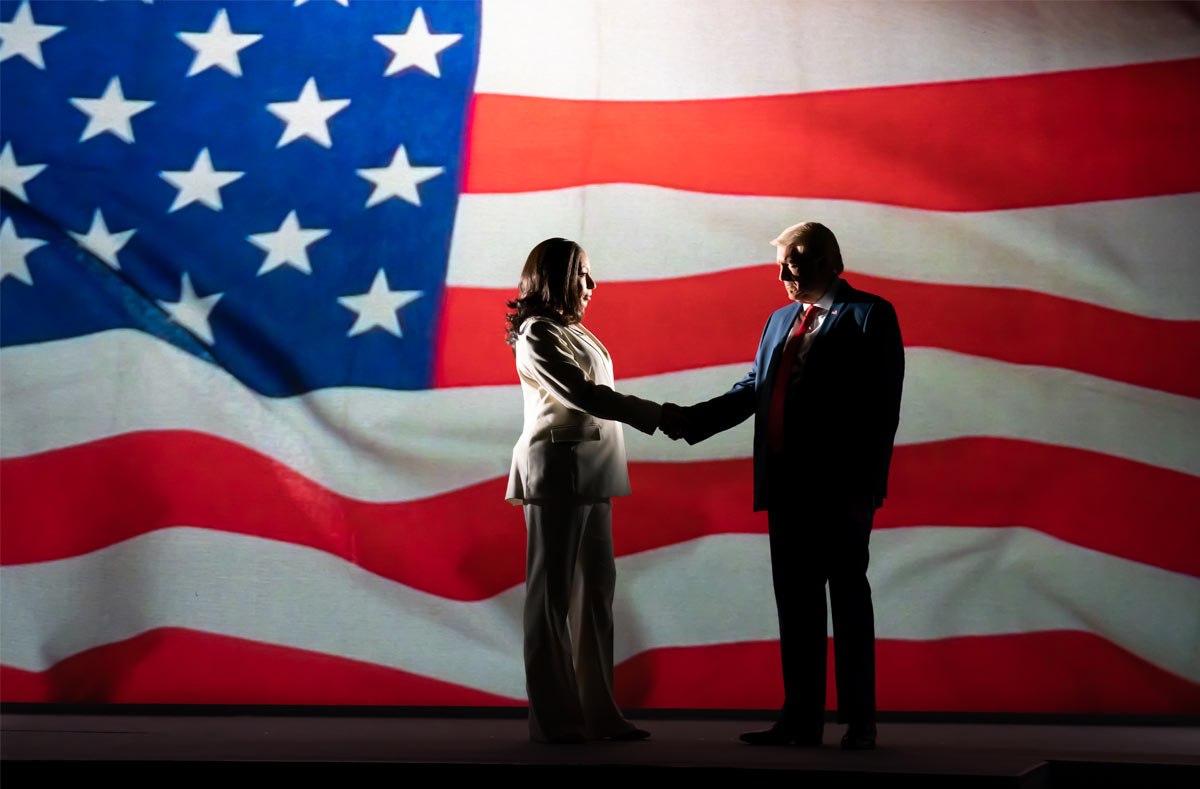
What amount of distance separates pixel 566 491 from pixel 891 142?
60.2 inches

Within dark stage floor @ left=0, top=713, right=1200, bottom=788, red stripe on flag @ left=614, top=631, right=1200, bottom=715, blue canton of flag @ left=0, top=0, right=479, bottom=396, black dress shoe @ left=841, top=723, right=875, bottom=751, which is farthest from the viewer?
blue canton of flag @ left=0, top=0, right=479, bottom=396

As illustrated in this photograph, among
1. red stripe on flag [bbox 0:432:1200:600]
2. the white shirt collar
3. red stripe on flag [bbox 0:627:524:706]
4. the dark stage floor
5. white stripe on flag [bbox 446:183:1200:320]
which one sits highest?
white stripe on flag [bbox 446:183:1200:320]

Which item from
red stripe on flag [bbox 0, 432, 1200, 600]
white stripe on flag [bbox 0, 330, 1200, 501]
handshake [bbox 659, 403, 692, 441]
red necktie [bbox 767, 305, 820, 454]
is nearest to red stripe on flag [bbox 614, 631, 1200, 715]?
red stripe on flag [bbox 0, 432, 1200, 600]

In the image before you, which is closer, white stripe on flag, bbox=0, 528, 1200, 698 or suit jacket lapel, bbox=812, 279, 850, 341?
suit jacket lapel, bbox=812, 279, 850, 341

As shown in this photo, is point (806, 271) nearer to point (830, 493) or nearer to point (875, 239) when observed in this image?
point (830, 493)

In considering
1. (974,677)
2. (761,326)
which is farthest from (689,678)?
(761,326)

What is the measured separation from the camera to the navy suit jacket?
2.21 metres

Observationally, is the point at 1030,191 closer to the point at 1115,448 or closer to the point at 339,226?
the point at 1115,448

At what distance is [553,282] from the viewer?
2.40m

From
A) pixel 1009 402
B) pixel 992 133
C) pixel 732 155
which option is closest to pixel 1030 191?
pixel 992 133

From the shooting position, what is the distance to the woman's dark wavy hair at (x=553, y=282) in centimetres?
240

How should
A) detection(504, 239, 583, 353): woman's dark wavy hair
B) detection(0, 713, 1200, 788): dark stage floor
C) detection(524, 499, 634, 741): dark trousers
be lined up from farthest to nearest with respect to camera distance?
1. detection(504, 239, 583, 353): woman's dark wavy hair
2. detection(524, 499, 634, 741): dark trousers
3. detection(0, 713, 1200, 788): dark stage floor

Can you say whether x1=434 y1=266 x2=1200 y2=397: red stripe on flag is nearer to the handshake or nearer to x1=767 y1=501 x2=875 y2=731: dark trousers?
the handshake

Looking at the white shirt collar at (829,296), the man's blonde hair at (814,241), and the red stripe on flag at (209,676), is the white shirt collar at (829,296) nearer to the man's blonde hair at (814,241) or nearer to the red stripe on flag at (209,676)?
the man's blonde hair at (814,241)
